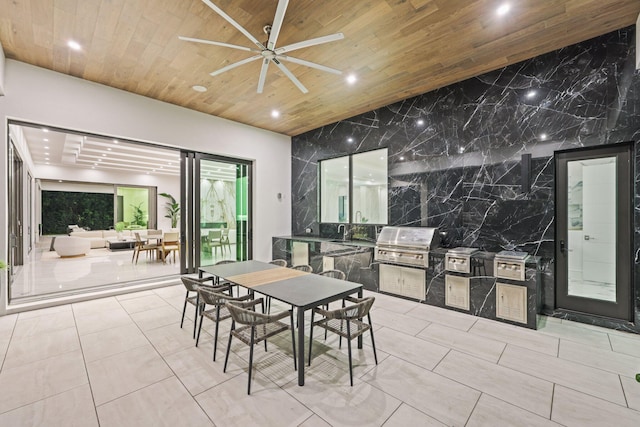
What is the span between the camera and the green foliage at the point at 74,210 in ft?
36.6

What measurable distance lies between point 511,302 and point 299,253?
377 cm

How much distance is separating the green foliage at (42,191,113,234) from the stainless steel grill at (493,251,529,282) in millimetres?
14075

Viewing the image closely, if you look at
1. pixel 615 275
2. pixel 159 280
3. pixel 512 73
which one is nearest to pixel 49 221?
pixel 159 280

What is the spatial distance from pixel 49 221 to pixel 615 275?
53.9 ft

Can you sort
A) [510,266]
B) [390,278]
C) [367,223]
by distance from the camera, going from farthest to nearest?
[367,223] < [390,278] < [510,266]

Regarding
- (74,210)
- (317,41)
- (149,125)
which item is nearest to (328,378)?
(317,41)

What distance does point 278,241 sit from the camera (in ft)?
21.0

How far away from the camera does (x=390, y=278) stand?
4.43 m

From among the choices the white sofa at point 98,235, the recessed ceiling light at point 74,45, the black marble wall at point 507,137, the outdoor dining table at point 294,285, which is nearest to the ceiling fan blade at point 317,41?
the outdoor dining table at point 294,285

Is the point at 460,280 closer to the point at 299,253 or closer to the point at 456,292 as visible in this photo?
the point at 456,292

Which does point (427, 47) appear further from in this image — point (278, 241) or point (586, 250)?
point (278, 241)

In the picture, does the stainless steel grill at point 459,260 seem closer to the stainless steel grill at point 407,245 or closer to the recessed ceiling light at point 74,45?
the stainless steel grill at point 407,245

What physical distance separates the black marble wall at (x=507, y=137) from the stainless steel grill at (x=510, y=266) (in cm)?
46

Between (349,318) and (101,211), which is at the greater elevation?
(101,211)
